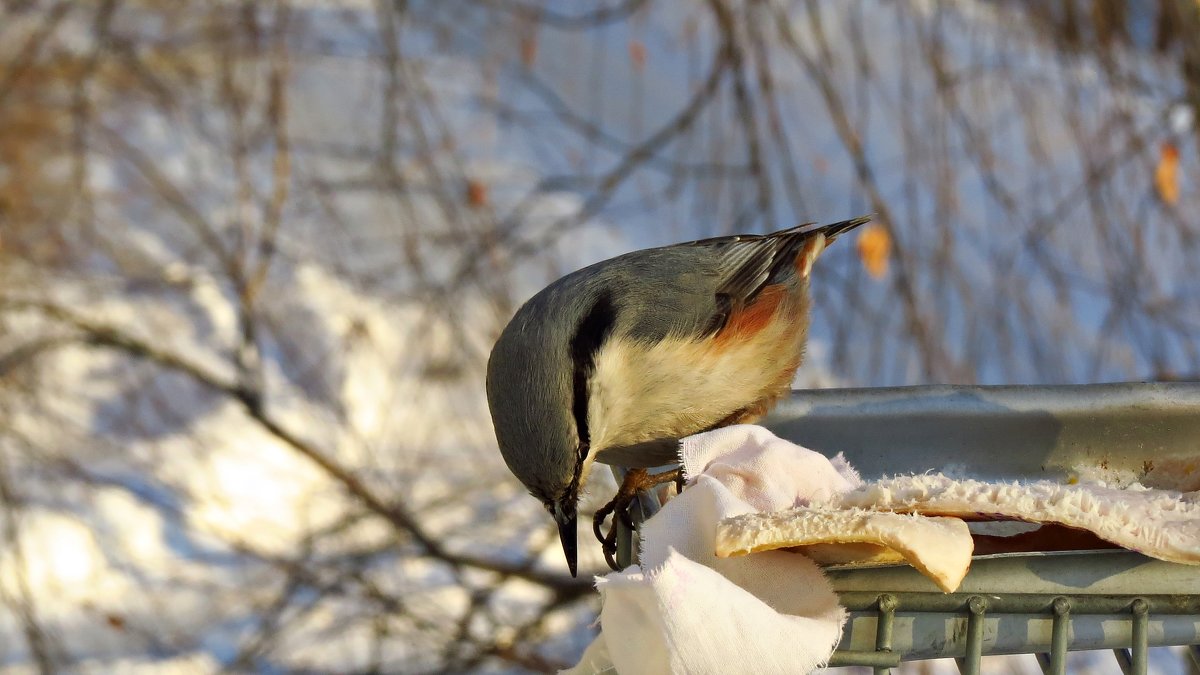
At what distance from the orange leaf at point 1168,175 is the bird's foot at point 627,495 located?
84.0 inches

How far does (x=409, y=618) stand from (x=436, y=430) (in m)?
0.57

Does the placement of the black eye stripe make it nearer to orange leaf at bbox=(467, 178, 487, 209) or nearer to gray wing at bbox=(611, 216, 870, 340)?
gray wing at bbox=(611, 216, 870, 340)

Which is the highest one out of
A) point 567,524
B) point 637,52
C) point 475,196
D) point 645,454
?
point 637,52

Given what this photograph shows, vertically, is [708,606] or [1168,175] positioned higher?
[1168,175]

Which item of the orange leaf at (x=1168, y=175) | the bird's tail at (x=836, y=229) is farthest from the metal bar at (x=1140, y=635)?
the orange leaf at (x=1168, y=175)

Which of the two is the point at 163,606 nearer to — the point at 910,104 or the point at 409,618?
the point at 409,618

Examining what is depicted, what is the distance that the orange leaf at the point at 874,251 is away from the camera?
122 inches

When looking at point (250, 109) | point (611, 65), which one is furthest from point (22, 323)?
point (611, 65)

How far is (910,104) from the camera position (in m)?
2.92

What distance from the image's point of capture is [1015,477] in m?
1.28

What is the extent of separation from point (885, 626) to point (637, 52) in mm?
3537

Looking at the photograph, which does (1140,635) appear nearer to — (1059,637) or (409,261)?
(1059,637)

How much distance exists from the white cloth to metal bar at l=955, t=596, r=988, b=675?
93 mm

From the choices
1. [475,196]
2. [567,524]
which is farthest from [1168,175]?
[567,524]
